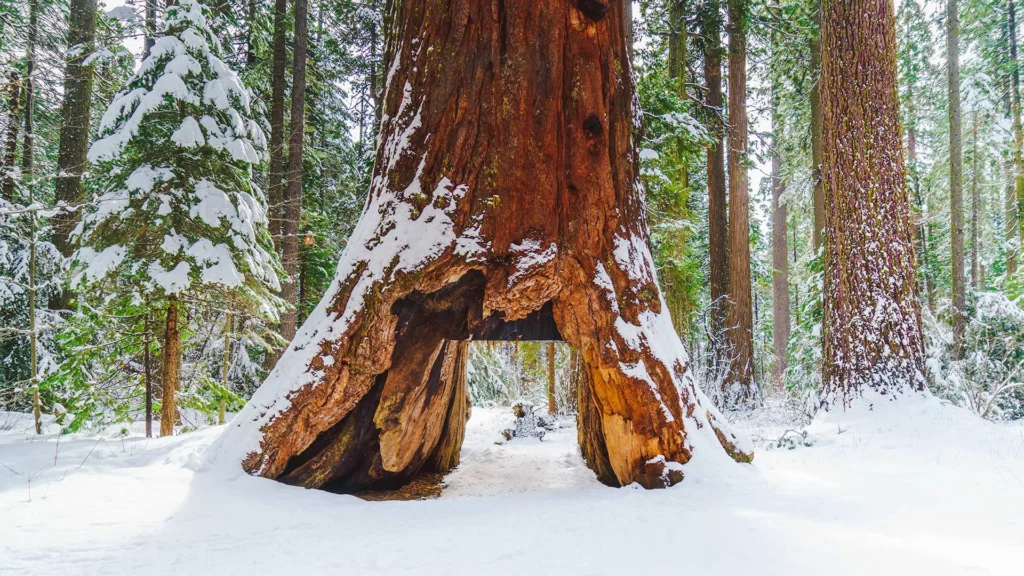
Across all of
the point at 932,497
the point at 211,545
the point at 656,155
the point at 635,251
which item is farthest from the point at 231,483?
the point at 656,155

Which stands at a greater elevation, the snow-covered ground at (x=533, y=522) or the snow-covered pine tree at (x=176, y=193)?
the snow-covered pine tree at (x=176, y=193)

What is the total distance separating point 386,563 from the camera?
2016 mm

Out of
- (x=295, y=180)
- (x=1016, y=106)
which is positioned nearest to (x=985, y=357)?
(x=295, y=180)

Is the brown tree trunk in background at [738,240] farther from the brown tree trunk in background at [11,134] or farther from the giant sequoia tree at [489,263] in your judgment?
the brown tree trunk in background at [11,134]

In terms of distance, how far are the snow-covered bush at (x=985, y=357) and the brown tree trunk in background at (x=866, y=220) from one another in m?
1.73

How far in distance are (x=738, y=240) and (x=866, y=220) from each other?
163 inches

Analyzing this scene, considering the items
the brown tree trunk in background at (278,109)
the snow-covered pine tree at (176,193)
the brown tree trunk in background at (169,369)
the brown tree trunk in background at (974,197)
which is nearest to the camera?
the snow-covered pine tree at (176,193)

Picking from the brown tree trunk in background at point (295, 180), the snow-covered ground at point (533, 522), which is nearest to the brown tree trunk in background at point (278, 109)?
the brown tree trunk in background at point (295, 180)

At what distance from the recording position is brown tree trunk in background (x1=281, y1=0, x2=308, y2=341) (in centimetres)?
901

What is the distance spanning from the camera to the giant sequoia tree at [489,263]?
11.6 feet

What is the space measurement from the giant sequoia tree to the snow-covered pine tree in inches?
91.7

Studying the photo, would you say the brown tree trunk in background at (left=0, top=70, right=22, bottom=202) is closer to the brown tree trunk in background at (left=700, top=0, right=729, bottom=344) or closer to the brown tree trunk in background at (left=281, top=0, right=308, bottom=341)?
the brown tree trunk in background at (left=281, top=0, right=308, bottom=341)

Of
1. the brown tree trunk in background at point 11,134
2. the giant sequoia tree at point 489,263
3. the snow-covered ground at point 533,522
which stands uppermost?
the brown tree trunk in background at point 11,134

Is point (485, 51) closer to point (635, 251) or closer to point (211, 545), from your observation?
point (635, 251)
